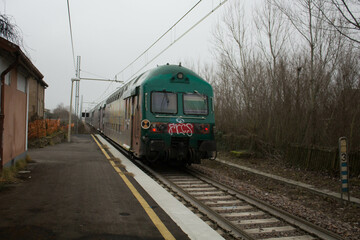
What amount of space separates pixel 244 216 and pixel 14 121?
23.8 feet

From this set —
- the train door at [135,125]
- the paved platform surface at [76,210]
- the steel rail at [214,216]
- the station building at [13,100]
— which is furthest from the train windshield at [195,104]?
the station building at [13,100]

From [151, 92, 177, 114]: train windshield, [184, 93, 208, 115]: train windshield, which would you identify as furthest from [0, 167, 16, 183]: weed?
[184, 93, 208, 115]: train windshield

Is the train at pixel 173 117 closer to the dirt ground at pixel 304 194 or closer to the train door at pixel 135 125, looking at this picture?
the train door at pixel 135 125

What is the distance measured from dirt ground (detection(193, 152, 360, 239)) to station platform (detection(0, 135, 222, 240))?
2246mm

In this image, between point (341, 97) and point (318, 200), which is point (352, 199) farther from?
point (341, 97)

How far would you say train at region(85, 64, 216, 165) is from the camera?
32.6 feet

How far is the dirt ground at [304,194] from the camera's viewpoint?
5748 millimetres

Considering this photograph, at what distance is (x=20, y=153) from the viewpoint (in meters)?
10.3

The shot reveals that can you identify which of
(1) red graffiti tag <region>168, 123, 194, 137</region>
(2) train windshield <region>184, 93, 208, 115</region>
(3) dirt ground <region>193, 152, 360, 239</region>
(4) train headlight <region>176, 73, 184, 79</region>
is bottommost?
(3) dirt ground <region>193, 152, 360, 239</region>

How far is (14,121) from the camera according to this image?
9.41 meters

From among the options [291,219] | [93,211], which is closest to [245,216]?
[291,219]

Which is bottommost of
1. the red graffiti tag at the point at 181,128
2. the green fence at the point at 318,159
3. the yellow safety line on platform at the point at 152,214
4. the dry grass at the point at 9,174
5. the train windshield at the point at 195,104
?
the yellow safety line on platform at the point at 152,214

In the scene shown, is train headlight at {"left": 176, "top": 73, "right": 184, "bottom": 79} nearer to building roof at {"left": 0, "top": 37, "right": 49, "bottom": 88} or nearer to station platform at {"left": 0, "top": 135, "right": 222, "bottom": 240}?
station platform at {"left": 0, "top": 135, "right": 222, "bottom": 240}

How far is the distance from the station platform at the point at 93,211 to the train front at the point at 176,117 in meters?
1.56
